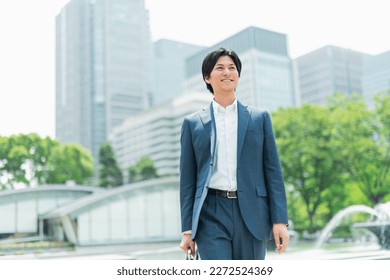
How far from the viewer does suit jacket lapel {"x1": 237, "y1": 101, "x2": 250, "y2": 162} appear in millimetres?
1675

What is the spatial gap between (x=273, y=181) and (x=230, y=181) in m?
0.15

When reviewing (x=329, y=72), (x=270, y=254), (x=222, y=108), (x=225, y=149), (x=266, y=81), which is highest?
(x=266, y=81)

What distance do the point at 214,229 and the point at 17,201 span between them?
1528cm

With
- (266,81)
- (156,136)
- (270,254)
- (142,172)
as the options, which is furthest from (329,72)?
(156,136)

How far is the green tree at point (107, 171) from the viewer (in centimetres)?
2725

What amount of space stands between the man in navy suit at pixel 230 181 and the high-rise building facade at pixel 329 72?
1378 centimetres

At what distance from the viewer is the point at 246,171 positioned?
5.46 feet

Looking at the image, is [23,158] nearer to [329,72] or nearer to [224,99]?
[329,72]

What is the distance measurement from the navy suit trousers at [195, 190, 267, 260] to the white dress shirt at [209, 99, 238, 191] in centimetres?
5

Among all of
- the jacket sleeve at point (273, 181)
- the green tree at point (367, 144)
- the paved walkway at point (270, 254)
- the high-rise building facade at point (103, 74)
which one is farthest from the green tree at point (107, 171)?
the jacket sleeve at point (273, 181)

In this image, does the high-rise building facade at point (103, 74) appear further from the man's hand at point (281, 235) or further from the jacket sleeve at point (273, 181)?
the man's hand at point (281, 235)

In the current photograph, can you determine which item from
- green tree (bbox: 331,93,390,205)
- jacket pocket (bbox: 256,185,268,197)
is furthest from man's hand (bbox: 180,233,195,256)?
green tree (bbox: 331,93,390,205)

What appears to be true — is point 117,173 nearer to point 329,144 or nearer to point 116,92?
point 329,144

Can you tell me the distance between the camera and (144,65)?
174ft
